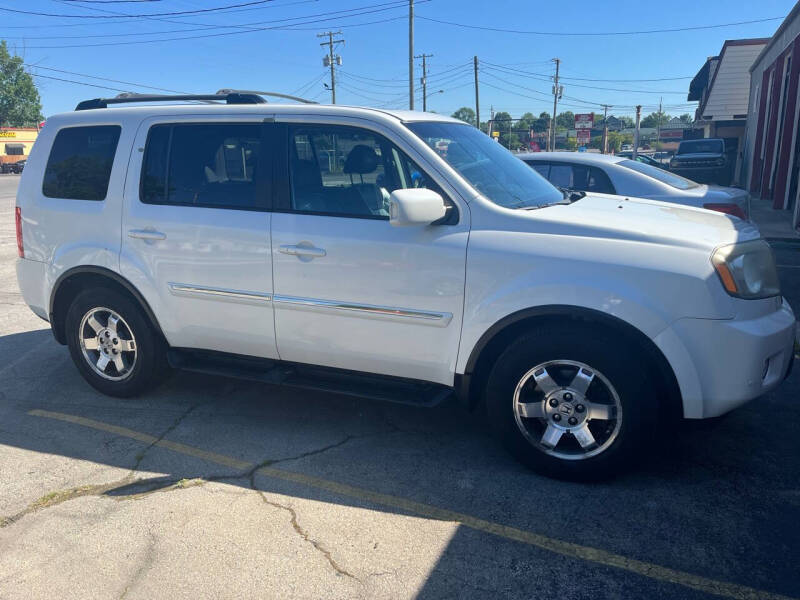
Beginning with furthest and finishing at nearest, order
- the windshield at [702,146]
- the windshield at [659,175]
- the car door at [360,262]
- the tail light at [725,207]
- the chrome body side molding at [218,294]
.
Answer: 1. the windshield at [702,146]
2. the windshield at [659,175]
3. the tail light at [725,207]
4. the chrome body side molding at [218,294]
5. the car door at [360,262]

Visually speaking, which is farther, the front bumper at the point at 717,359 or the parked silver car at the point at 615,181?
the parked silver car at the point at 615,181

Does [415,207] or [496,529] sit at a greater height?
[415,207]

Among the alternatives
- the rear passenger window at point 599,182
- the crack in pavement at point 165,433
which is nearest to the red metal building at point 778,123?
the rear passenger window at point 599,182

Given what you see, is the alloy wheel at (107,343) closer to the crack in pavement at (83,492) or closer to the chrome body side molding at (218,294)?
the chrome body side molding at (218,294)

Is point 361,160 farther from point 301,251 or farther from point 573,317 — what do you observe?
point 573,317

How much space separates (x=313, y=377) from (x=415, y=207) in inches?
55.2

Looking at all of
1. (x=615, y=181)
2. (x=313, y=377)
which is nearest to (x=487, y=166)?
(x=313, y=377)

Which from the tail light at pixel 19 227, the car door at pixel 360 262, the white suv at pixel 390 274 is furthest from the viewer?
the tail light at pixel 19 227

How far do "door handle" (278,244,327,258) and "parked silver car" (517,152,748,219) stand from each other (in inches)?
179

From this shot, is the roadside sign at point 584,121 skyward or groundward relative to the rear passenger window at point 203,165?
skyward

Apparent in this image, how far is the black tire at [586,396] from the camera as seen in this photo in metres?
3.44

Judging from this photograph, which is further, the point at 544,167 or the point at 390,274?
the point at 544,167

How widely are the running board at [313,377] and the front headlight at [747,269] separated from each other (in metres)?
1.56

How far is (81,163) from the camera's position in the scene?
15.8 ft
